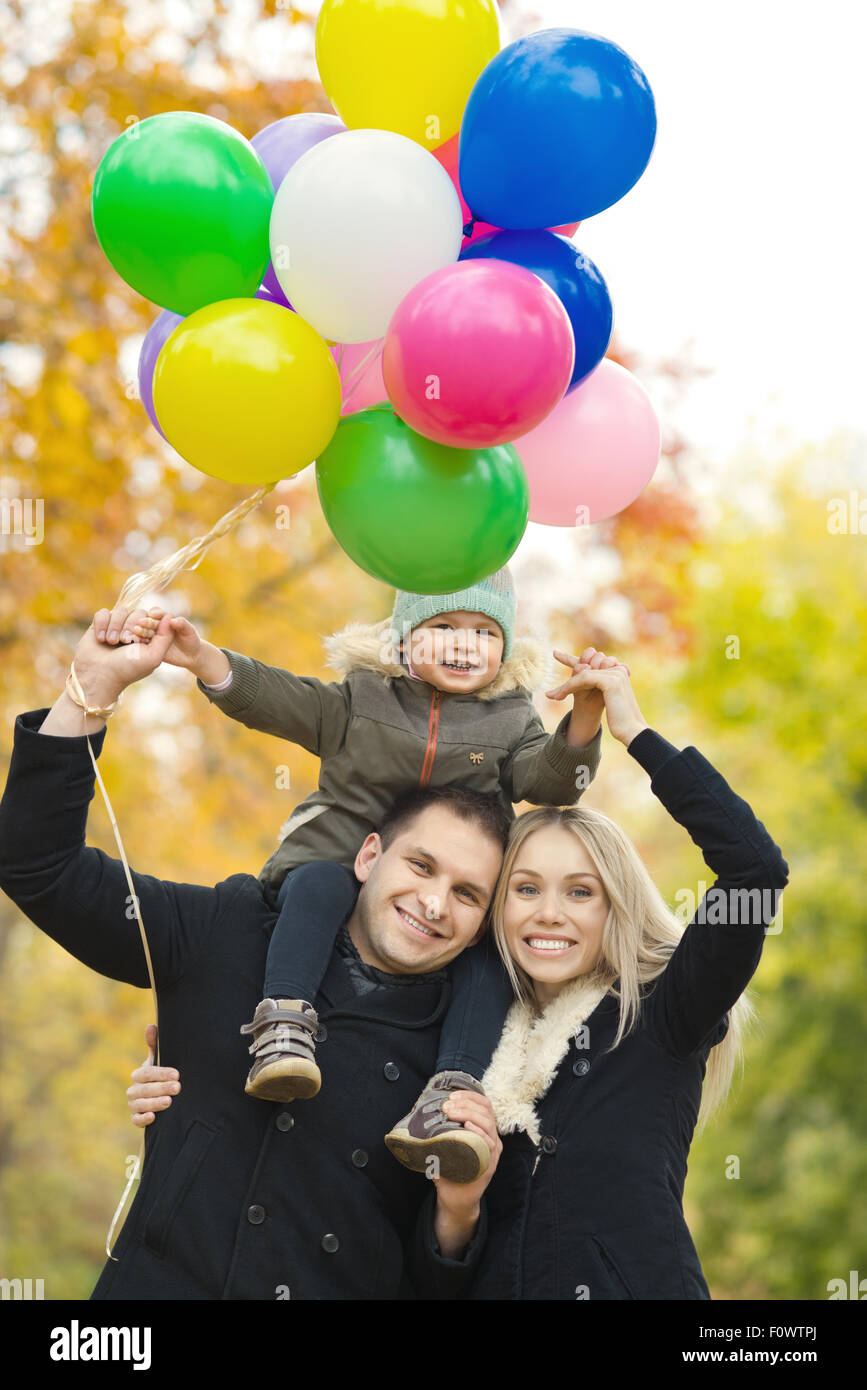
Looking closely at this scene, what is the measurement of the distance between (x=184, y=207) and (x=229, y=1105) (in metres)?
1.83

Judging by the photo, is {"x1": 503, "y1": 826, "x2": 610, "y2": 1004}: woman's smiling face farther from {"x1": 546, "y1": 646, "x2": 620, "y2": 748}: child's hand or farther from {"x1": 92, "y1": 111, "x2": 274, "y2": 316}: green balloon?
{"x1": 92, "y1": 111, "x2": 274, "y2": 316}: green balloon

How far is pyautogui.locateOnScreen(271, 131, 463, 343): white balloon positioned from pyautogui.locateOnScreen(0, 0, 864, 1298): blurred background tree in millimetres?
813

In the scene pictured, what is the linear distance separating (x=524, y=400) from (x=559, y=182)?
0.49 m

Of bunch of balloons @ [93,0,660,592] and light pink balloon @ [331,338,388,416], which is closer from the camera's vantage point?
bunch of balloons @ [93,0,660,592]

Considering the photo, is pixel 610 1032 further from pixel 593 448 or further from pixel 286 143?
pixel 286 143

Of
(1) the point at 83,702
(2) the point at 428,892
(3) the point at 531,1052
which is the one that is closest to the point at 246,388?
(1) the point at 83,702

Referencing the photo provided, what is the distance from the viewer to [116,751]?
9398mm

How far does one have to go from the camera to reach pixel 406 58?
2.54m

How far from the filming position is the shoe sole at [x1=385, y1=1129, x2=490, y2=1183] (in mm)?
2537

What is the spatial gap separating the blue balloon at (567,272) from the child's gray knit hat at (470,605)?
57 centimetres

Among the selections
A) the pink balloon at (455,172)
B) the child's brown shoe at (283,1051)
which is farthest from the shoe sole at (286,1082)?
the pink balloon at (455,172)

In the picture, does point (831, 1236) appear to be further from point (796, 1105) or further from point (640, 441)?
point (640, 441)

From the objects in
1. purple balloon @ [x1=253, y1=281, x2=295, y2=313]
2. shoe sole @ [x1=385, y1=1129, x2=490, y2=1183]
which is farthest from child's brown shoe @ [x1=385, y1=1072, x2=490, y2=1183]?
purple balloon @ [x1=253, y1=281, x2=295, y2=313]

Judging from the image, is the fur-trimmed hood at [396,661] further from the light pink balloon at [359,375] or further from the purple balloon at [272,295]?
the purple balloon at [272,295]
